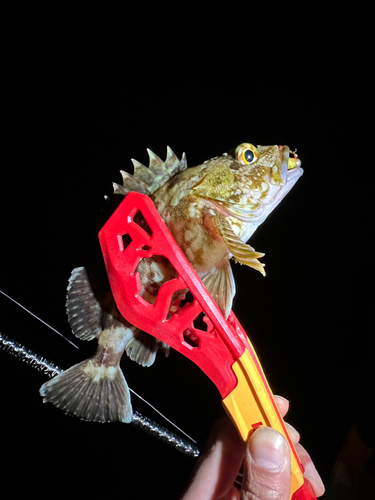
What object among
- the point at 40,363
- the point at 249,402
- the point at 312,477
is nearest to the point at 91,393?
the point at 40,363

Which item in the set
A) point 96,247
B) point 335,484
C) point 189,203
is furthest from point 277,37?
point 335,484

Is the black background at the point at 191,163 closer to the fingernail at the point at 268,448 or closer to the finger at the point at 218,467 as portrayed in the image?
the finger at the point at 218,467

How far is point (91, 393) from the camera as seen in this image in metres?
0.71

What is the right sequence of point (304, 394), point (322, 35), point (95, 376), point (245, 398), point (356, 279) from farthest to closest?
point (304, 394), point (356, 279), point (322, 35), point (95, 376), point (245, 398)

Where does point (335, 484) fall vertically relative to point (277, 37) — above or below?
below

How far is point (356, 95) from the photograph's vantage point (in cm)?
115

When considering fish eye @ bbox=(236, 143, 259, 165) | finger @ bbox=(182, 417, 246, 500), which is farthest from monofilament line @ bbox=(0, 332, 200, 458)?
fish eye @ bbox=(236, 143, 259, 165)

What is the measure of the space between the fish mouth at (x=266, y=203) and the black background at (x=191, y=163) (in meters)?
0.55

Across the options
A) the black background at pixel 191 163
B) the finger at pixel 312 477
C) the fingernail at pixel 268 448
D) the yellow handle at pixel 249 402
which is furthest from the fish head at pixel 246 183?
the finger at pixel 312 477

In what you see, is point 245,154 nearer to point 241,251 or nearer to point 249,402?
point 241,251

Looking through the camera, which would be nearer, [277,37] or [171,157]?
[171,157]

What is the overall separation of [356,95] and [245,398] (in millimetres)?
1099

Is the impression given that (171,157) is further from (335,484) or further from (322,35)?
(335,484)

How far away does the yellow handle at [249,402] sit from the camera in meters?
0.62
